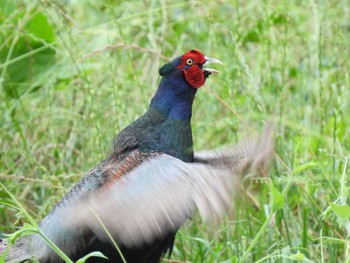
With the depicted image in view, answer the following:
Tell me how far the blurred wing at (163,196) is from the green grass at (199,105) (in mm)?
425

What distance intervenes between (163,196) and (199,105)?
2.22 meters

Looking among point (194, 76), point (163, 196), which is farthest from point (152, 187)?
point (194, 76)

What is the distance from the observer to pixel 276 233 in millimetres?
3727

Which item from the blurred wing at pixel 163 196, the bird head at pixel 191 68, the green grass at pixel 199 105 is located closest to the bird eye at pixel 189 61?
the bird head at pixel 191 68

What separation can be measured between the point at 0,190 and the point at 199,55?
952 millimetres

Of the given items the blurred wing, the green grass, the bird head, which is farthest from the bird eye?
the blurred wing

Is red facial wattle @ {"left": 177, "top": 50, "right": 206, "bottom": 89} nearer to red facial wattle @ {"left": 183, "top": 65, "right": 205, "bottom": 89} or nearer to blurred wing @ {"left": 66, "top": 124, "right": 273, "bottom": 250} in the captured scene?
red facial wattle @ {"left": 183, "top": 65, "right": 205, "bottom": 89}

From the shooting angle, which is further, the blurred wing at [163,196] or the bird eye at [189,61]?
the bird eye at [189,61]

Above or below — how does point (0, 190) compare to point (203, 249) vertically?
above

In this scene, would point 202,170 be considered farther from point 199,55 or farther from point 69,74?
point 69,74

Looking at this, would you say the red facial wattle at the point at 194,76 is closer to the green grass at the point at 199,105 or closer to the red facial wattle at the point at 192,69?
the red facial wattle at the point at 192,69

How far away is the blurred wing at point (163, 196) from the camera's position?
8.84 ft

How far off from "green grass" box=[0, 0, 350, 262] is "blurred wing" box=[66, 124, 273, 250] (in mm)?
425

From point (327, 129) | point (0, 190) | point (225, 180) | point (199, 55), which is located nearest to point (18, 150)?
point (0, 190)
